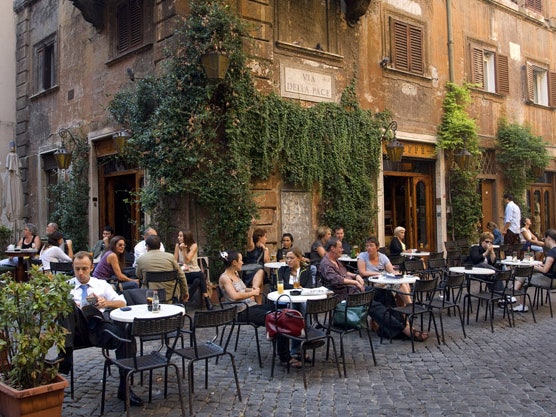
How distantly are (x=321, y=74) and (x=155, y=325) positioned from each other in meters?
8.20

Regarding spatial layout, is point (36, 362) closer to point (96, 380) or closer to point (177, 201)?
point (96, 380)

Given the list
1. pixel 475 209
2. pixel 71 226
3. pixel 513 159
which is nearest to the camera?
pixel 71 226

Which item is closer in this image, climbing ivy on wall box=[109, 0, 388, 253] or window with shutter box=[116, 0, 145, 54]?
climbing ivy on wall box=[109, 0, 388, 253]

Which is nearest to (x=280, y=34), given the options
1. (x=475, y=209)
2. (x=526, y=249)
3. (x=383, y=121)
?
(x=383, y=121)

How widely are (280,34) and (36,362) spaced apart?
8.30 meters

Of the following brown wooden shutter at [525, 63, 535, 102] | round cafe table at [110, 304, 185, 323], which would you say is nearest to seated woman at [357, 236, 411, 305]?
round cafe table at [110, 304, 185, 323]

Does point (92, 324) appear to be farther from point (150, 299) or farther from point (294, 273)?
point (294, 273)

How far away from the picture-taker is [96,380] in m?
5.75

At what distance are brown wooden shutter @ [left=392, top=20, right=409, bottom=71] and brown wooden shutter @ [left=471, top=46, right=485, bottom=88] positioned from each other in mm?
2796

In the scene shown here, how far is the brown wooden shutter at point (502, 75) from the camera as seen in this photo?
16.1 metres

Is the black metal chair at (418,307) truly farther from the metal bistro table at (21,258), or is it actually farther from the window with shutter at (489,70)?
the window with shutter at (489,70)

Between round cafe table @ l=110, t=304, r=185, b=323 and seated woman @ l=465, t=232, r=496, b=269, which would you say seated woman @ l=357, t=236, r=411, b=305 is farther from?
round cafe table @ l=110, t=304, r=185, b=323

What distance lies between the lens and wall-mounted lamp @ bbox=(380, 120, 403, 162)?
1253 cm

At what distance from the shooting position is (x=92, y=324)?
5.27 m
